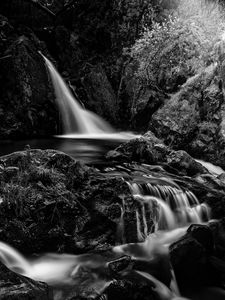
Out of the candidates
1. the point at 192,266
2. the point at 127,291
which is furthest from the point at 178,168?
the point at 127,291

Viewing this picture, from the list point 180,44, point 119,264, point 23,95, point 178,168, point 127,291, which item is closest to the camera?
point 127,291

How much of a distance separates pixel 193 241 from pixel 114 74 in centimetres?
1082

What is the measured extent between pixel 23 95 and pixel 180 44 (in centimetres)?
589

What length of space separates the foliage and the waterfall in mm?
2396

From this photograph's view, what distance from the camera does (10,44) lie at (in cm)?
1339

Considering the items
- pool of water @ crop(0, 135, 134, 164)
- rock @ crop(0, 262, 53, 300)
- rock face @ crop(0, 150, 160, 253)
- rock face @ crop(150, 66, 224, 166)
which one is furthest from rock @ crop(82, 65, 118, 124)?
rock @ crop(0, 262, 53, 300)

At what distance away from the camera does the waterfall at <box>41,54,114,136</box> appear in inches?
533

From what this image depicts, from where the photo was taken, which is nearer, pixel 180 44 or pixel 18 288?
pixel 18 288

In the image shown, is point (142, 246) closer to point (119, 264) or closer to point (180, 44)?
point (119, 264)

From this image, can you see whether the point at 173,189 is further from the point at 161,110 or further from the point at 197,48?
the point at 197,48

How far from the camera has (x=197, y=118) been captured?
1168 cm

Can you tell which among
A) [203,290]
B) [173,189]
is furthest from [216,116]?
[203,290]

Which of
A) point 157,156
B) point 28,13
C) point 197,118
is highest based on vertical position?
point 28,13

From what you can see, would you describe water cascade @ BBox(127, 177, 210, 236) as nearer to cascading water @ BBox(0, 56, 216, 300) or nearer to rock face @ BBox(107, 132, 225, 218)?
cascading water @ BBox(0, 56, 216, 300)
